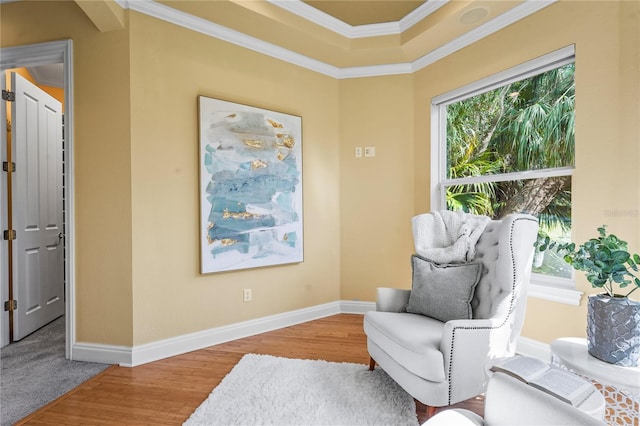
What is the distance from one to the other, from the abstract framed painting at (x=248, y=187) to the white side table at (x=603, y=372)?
7.08 ft

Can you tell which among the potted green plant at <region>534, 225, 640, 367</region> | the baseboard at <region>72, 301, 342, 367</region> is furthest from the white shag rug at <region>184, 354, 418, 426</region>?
the potted green plant at <region>534, 225, 640, 367</region>

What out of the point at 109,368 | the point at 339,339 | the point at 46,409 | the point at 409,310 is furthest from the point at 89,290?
the point at 409,310

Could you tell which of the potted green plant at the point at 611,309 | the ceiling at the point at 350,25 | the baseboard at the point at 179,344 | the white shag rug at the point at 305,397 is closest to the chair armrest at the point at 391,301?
the white shag rug at the point at 305,397

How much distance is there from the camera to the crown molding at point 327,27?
2.32 m

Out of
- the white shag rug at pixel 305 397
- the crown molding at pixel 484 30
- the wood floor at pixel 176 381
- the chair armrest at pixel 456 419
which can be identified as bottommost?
the wood floor at pixel 176 381

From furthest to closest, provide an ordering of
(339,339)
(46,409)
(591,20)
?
(339,339), (591,20), (46,409)

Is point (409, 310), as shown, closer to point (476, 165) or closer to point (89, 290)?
point (476, 165)

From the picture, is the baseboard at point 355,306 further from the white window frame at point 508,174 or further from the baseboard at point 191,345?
the white window frame at point 508,174

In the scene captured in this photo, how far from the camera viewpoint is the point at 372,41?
9.82ft

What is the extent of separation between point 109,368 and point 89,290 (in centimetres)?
57

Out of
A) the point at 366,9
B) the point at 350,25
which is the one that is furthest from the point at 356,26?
the point at 366,9

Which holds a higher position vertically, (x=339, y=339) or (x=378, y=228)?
(x=378, y=228)

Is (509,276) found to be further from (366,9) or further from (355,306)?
(366,9)

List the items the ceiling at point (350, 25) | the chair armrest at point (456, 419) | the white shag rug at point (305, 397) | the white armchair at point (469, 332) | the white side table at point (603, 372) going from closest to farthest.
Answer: the chair armrest at point (456, 419)
the white side table at point (603, 372)
the white armchair at point (469, 332)
the white shag rug at point (305, 397)
the ceiling at point (350, 25)
